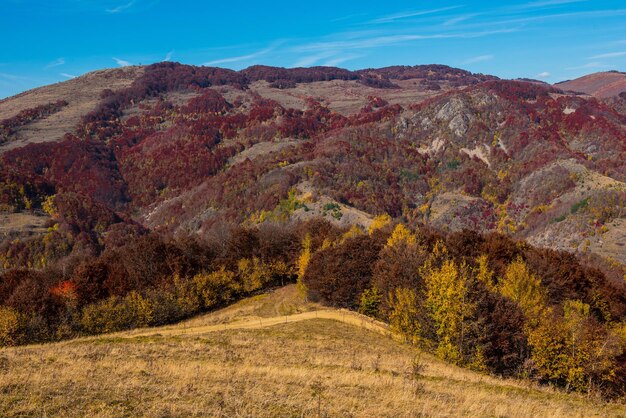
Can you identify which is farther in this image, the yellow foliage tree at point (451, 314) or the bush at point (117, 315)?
the bush at point (117, 315)

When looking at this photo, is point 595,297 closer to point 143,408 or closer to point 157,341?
point 157,341

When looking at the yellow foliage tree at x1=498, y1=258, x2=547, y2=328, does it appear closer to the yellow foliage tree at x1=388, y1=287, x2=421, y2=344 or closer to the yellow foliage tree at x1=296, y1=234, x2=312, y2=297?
the yellow foliage tree at x1=388, y1=287, x2=421, y2=344

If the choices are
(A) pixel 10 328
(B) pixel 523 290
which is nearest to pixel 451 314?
(B) pixel 523 290

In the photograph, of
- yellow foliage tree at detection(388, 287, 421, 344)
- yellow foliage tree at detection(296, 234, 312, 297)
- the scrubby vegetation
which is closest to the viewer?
the scrubby vegetation

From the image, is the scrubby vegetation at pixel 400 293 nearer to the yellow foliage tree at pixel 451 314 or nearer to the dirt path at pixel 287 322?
the yellow foliage tree at pixel 451 314

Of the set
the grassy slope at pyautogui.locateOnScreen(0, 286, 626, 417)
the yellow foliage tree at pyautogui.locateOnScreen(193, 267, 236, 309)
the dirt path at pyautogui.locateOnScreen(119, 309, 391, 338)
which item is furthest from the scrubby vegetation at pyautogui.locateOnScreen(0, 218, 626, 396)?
the grassy slope at pyautogui.locateOnScreen(0, 286, 626, 417)

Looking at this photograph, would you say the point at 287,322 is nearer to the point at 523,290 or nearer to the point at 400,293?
the point at 400,293

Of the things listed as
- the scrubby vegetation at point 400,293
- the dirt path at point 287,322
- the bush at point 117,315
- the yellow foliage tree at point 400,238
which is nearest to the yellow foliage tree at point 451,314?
the scrubby vegetation at point 400,293

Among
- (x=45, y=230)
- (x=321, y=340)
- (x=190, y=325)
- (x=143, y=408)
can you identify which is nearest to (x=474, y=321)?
(x=321, y=340)
